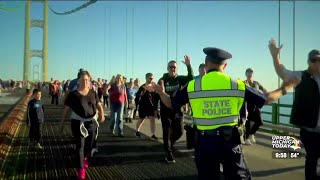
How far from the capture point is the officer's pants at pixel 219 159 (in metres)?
3.67

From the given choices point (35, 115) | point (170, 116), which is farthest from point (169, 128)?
point (35, 115)

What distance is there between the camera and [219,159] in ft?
12.3

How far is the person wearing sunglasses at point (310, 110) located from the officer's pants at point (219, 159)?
1.37 meters

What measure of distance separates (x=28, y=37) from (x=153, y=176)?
98333 millimetres

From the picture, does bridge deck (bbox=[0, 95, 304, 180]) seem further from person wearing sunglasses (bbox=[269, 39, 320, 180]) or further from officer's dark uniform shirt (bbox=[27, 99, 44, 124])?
person wearing sunglasses (bbox=[269, 39, 320, 180])

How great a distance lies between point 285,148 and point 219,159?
5129 millimetres

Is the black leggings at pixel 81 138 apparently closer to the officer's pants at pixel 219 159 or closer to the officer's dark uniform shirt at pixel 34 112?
the officer's dark uniform shirt at pixel 34 112

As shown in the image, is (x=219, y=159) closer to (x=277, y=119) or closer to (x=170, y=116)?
(x=170, y=116)

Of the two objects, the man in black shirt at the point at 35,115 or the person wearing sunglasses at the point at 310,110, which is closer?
the person wearing sunglasses at the point at 310,110

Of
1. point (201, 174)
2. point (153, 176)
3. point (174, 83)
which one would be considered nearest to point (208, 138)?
point (201, 174)

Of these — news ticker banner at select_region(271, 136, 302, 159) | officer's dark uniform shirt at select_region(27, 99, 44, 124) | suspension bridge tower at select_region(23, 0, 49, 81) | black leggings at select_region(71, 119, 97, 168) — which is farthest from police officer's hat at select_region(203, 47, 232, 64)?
suspension bridge tower at select_region(23, 0, 49, 81)

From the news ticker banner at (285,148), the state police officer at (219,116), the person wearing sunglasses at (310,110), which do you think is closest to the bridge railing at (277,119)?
the news ticker banner at (285,148)

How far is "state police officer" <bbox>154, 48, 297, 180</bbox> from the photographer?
3.69 m

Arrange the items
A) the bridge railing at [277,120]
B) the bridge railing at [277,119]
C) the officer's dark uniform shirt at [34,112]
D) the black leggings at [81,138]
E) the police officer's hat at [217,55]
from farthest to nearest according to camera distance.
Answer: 1. the bridge railing at [277,119]
2. the bridge railing at [277,120]
3. the officer's dark uniform shirt at [34,112]
4. the black leggings at [81,138]
5. the police officer's hat at [217,55]
